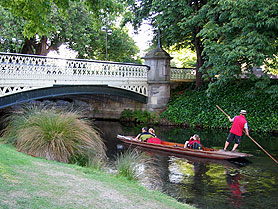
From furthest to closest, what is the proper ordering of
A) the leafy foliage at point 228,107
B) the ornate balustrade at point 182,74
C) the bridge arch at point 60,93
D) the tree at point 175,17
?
the ornate balustrade at point 182,74 → the tree at point 175,17 → the leafy foliage at point 228,107 → the bridge arch at point 60,93

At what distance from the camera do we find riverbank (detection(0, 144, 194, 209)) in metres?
4.48

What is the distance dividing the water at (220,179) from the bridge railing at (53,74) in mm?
3769

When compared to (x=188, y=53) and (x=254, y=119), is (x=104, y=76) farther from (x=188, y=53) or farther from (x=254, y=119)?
(x=188, y=53)

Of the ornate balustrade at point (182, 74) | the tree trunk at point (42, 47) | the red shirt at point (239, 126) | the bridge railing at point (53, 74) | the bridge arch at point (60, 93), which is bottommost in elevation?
the red shirt at point (239, 126)

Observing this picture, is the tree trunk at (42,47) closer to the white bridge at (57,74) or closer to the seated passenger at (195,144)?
the white bridge at (57,74)

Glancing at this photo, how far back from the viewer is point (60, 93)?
16156 mm

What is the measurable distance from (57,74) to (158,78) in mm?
8163

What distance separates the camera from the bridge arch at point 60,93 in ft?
45.0

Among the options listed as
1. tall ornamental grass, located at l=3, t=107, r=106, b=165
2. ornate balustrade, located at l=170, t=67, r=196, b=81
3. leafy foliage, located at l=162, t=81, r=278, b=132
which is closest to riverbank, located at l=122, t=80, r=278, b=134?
leafy foliage, located at l=162, t=81, r=278, b=132

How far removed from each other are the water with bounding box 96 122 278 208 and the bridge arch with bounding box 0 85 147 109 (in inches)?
134

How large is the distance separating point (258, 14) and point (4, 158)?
1209cm

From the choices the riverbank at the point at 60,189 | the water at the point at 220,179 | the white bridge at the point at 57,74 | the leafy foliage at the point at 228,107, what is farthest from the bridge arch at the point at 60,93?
the riverbank at the point at 60,189

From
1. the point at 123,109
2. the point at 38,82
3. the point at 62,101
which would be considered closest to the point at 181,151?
the point at 38,82

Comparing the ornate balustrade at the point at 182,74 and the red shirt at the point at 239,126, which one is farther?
the ornate balustrade at the point at 182,74
